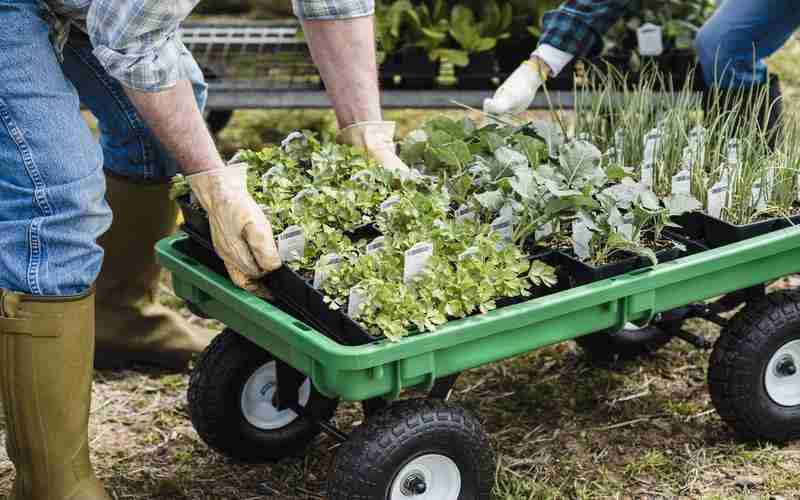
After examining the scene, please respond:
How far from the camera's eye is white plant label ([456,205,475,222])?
2.14 metres

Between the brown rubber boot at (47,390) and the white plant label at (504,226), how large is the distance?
76 centimetres

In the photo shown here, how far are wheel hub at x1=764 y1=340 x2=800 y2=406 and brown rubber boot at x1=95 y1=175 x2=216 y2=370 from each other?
1.35m

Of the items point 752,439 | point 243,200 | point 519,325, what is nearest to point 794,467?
point 752,439

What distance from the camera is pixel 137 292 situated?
2.73 metres

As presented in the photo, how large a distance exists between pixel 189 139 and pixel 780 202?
4.03 feet

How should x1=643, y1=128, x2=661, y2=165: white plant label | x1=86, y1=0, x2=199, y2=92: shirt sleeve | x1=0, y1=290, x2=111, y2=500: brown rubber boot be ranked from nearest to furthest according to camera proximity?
1. x1=86, y1=0, x2=199, y2=92: shirt sleeve
2. x1=0, y1=290, x2=111, y2=500: brown rubber boot
3. x1=643, y1=128, x2=661, y2=165: white plant label

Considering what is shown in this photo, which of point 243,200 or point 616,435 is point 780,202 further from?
point 243,200

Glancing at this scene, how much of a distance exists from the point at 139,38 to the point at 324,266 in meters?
0.49

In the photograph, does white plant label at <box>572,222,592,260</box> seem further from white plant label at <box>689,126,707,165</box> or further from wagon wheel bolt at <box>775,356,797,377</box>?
wagon wheel bolt at <box>775,356,797,377</box>

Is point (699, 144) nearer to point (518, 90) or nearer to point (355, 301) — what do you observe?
point (518, 90)

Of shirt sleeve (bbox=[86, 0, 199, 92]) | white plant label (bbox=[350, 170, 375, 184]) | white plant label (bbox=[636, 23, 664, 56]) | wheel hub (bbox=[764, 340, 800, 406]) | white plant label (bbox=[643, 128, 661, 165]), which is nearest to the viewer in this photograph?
shirt sleeve (bbox=[86, 0, 199, 92])

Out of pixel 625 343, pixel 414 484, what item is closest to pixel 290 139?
pixel 414 484

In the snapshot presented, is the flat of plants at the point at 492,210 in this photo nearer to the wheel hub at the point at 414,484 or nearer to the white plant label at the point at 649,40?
the wheel hub at the point at 414,484

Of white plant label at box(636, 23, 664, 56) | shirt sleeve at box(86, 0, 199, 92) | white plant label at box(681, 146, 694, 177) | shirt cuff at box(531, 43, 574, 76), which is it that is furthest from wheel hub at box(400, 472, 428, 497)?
white plant label at box(636, 23, 664, 56)
